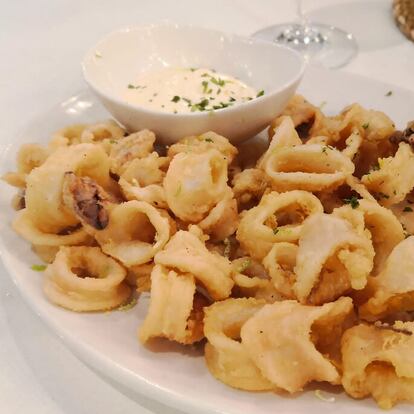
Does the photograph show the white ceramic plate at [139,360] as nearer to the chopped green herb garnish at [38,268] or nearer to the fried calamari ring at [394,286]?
the chopped green herb garnish at [38,268]

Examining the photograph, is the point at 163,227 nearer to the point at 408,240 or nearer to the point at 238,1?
→ the point at 408,240

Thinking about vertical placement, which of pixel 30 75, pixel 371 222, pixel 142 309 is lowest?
pixel 30 75

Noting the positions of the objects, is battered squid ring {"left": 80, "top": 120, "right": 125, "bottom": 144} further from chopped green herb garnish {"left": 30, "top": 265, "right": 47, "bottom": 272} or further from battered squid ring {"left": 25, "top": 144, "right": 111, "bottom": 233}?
chopped green herb garnish {"left": 30, "top": 265, "right": 47, "bottom": 272}

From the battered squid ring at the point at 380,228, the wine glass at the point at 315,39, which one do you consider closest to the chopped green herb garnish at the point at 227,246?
the battered squid ring at the point at 380,228

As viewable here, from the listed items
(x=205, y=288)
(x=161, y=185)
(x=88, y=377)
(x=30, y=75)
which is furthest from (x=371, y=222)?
Result: (x=30, y=75)

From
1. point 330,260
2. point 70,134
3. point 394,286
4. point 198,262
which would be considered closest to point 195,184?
point 198,262

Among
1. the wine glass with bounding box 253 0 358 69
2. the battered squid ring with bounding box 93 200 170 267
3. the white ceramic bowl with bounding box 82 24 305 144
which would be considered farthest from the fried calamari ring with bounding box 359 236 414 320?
the wine glass with bounding box 253 0 358 69
